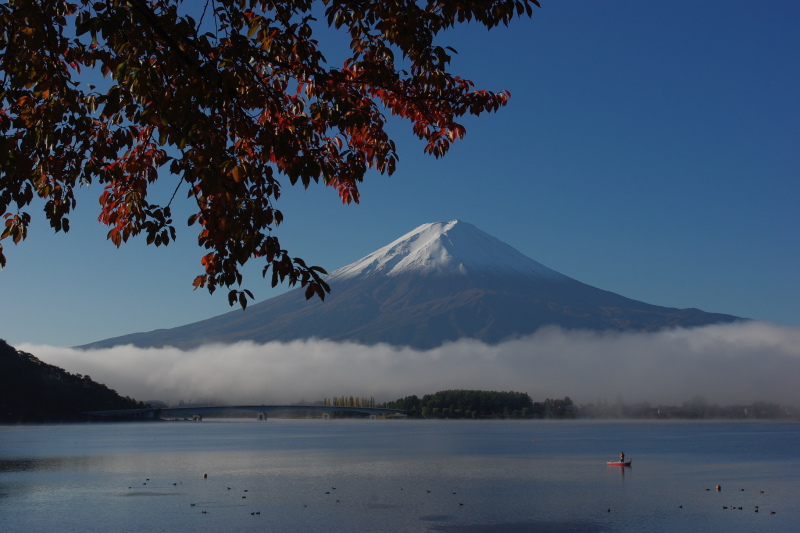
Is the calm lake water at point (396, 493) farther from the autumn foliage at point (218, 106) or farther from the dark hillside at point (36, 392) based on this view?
the dark hillside at point (36, 392)

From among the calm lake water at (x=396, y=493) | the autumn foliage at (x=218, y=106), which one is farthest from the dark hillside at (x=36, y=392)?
the autumn foliage at (x=218, y=106)

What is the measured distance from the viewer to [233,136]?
7.55 meters

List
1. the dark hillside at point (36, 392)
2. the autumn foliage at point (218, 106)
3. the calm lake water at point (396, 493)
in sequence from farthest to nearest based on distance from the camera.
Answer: the dark hillside at point (36, 392) < the calm lake water at point (396, 493) < the autumn foliage at point (218, 106)

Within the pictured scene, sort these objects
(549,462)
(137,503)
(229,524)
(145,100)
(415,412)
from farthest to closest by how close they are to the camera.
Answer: (415,412)
(549,462)
(137,503)
(229,524)
(145,100)

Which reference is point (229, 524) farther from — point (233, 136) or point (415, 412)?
point (415, 412)

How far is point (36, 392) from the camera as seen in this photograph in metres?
127

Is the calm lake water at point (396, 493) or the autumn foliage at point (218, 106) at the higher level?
the autumn foliage at point (218, 106)

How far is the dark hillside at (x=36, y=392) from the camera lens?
→ 402 feet

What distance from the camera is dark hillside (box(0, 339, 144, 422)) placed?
122625 mm

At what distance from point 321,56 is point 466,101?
159cm

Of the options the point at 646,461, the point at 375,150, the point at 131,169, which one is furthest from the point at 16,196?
the point at 646,461

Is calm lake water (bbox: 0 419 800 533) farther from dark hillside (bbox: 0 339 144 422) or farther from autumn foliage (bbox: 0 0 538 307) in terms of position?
dark hillside (bbox: 0 339 144 422)

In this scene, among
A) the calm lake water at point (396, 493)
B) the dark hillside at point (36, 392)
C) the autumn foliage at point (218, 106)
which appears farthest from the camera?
the dark hillside at point (36, 392)

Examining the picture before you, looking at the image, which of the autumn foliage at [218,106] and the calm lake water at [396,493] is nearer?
the autumn foliage at [218,106]
